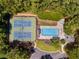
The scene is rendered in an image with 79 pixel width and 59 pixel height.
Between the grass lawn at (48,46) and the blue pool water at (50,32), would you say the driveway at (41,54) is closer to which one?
the grass lawn at (48,46)

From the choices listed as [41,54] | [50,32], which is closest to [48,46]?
[41,54]

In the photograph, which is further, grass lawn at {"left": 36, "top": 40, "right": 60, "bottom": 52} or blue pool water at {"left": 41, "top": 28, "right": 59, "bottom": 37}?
blue pool water at {"left": 41, "top": 28, "right": 59, "bottom": 37}

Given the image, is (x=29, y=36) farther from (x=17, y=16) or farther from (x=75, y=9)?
(x=75, y=9)

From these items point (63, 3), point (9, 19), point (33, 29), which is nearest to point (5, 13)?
point (9, 19)

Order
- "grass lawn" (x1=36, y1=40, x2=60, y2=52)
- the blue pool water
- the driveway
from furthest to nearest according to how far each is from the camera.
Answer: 1. the blue pool water
2. "grass lawn" (x1=36, y1=40, x2=60, y2=52)
3. the driveway

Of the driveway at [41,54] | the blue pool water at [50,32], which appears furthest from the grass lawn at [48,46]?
the blue pool water at [50,32]

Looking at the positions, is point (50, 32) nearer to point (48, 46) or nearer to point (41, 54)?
point (48, 46)

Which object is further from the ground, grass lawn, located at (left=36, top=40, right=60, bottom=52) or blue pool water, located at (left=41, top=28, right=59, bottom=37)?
blue pool water, located at (left=41, top=28, right=59, bottom=37)

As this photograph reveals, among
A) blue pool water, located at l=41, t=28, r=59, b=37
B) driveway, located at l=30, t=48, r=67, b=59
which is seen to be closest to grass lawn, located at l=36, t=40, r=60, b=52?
driveway, located at l=30, t=48, r=67, b=59

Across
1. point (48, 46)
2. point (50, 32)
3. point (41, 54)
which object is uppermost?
point (50, 32)

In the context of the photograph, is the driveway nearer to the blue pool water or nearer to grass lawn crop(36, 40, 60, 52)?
grass lawn crop(36, 40, 60, 52)

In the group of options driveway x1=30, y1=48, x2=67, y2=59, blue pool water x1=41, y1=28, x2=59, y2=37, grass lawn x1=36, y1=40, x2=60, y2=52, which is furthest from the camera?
blue pool water x1=41, y1=28, x2=59, y2=37

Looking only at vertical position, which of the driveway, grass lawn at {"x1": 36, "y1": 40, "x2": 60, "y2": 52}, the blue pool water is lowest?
the driveway
